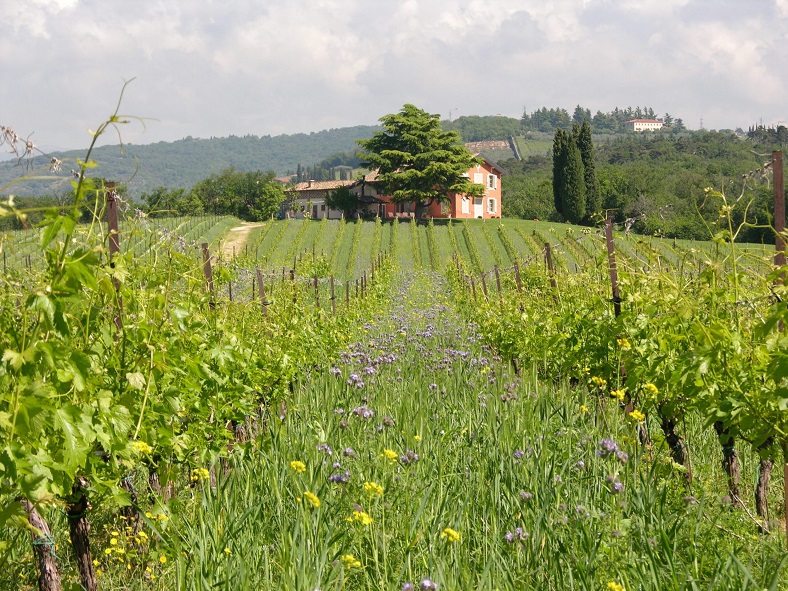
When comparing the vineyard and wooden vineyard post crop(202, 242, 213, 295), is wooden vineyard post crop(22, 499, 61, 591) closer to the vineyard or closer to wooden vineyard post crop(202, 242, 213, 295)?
the vineyard

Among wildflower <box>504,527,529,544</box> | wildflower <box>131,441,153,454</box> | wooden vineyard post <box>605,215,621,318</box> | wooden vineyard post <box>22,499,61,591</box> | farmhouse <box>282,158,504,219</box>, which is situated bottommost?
wooden vineyard post <box>22,499,61,591</box>

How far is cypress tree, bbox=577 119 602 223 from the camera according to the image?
6238 cm

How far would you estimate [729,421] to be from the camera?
374 centimetres

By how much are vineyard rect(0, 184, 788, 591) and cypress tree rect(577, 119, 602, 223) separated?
58.2 m

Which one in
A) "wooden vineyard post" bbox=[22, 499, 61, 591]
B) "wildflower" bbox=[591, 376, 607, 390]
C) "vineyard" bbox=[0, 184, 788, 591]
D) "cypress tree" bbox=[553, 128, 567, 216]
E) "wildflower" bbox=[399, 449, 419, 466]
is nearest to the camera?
"vineyard" bbox=[0, 184, 788, 591]

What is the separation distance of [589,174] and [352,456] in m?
62.2

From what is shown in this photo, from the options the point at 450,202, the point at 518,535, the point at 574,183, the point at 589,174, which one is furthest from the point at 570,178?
the point at 518,535

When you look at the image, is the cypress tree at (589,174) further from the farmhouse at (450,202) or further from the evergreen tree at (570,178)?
the farmhouse at (450,202)

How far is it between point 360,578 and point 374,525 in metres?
Result: 0.24

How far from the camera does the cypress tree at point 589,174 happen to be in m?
62.4

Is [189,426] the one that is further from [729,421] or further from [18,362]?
[729,421]

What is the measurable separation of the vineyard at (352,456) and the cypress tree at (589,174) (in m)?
58.2

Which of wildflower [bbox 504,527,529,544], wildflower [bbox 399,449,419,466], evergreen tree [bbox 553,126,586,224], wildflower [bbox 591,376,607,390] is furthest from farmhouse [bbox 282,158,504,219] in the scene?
wildflower [bbox 504,527,529,544]

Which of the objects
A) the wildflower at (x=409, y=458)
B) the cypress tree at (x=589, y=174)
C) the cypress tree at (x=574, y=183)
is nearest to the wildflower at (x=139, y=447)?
the wildflower at (x=409, y=458)
